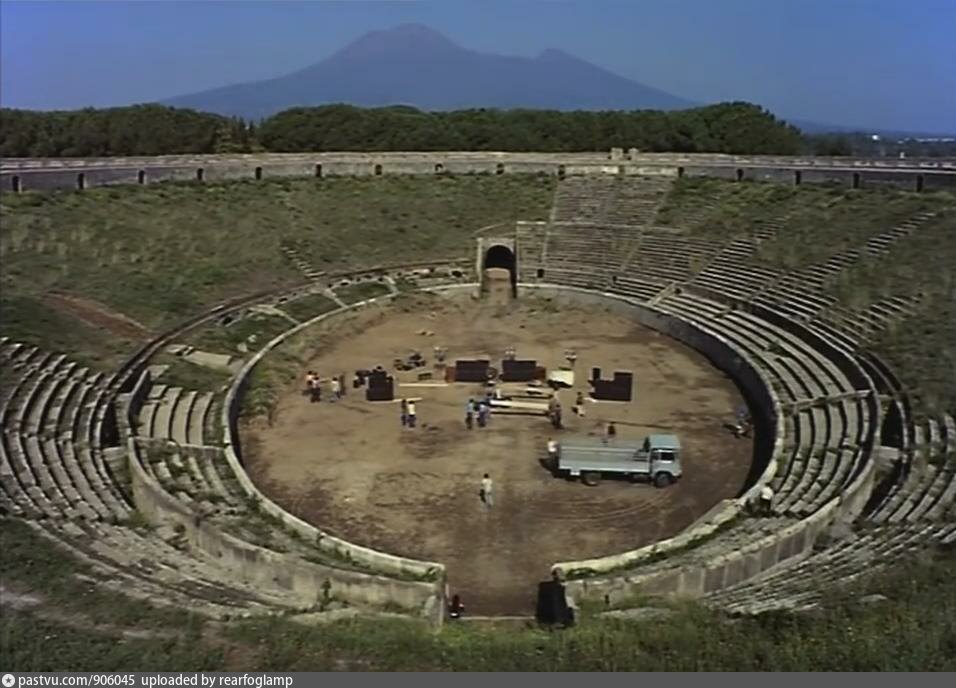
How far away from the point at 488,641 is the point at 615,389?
1674cm

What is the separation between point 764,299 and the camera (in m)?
34.7

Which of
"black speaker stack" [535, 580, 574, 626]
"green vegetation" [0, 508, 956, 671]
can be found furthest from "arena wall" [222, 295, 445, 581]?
"green vegetation" [0, 508, 956, 671]

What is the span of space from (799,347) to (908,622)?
18.5 meters

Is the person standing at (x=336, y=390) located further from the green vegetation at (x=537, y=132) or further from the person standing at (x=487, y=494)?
the green vegetation at (x=537, y=132)

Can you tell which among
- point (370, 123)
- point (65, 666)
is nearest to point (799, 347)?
point (65, 666)

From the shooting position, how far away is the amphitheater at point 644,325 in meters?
16.5

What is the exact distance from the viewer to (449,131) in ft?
188

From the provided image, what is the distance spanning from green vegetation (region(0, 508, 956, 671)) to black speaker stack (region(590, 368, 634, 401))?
14.9 metres

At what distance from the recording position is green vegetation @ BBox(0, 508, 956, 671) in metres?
11.2

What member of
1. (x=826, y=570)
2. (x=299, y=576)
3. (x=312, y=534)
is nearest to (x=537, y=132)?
(x=312, y=534)

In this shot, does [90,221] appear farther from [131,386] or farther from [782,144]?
[782,144]

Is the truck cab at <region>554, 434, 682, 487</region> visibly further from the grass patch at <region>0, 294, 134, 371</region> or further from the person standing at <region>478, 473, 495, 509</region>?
the grass patch at <region>0, 294, 134, 371</region>

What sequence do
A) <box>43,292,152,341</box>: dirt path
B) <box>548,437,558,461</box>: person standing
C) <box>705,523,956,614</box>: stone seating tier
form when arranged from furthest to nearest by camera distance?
<box>43,292,152,341</box>: dirt path → <box>548,437,558,461</box>: person standing → <box>705,523,956,614</box>: stone seating tier

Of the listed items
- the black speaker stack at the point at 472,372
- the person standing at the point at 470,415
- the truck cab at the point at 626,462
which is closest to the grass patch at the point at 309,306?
the black speaker stack at the point at 472,372
